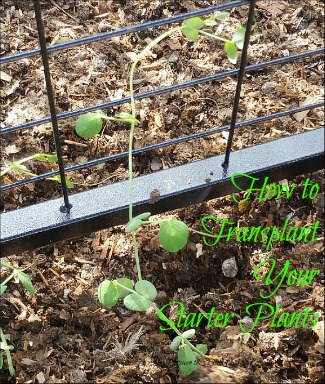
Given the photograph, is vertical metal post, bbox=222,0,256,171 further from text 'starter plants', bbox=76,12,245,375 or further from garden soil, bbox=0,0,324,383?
garden soil, bbox=0,0,324,383

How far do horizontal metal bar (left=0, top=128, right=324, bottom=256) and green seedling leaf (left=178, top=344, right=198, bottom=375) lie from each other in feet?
0.98

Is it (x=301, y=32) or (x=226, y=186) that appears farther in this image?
(x=301, y=32)

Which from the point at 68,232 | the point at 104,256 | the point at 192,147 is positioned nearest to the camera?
the point at 68,232

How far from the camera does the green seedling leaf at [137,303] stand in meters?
1.19

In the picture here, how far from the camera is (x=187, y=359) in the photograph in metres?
1.28

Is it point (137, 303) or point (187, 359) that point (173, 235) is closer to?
point (137, 303)

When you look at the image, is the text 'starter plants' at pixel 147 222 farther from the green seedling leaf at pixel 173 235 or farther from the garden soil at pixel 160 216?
the garden soil at pixel 160 216

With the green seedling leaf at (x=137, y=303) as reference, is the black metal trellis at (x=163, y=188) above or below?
above

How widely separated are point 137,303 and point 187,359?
17 centimetres

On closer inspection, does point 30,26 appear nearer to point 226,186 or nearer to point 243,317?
point 226,186

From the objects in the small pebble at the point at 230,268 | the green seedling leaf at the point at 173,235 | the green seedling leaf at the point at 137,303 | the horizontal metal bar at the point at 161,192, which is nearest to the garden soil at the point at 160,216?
the small pebble at the point at 230,268

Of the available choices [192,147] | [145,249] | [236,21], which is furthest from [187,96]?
[145,249]

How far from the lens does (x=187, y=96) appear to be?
177cm

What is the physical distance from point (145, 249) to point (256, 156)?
33cm
